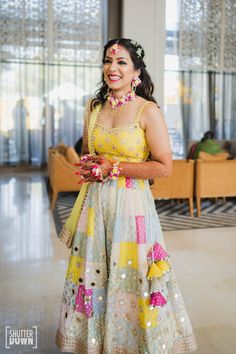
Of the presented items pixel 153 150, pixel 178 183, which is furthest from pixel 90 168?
pixel 178 183

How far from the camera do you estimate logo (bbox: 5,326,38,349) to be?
226cm

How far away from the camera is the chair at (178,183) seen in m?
5.36

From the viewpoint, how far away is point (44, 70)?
969cm

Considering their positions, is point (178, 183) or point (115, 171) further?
point (178, 183)

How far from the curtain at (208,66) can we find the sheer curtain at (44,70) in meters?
2.12

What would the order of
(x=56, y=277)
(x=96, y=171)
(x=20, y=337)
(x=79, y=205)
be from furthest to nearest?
(x=56, y=277), (x=20, y=337), (x=79, y=205), (x=96, y=171)

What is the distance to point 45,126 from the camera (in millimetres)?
9852

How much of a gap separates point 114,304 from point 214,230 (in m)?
3.24

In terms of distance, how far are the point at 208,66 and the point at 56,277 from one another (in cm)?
831

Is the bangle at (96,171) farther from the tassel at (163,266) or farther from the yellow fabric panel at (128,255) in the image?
the tassel at (163,266)

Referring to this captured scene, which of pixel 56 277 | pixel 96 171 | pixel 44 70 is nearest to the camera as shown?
pixel 96 171

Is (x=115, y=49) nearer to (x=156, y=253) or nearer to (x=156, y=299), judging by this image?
(x=156, y=253)

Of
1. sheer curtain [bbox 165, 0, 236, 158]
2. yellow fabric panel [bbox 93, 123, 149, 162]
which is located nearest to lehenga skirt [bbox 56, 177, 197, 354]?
yellow fabric panel [bbox 93, 123, 149, 162]

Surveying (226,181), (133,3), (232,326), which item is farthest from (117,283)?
(133,3)
